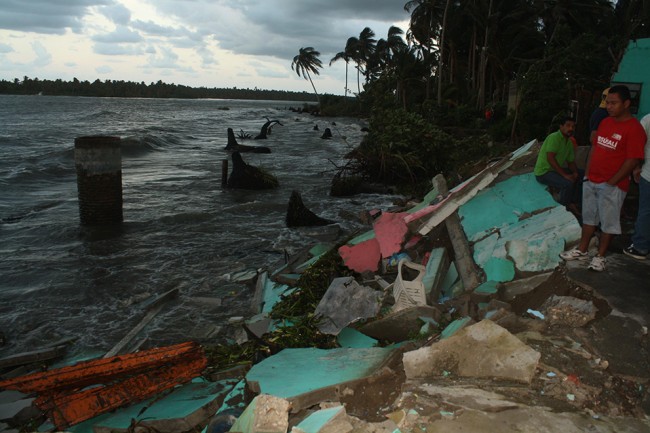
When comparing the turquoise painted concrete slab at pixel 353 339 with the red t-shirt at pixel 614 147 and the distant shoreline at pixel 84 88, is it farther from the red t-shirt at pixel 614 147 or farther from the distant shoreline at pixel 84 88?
the distant shoreline at pixel 84 88

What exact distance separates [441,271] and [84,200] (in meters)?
8.81

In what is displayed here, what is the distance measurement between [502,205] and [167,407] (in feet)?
14.5

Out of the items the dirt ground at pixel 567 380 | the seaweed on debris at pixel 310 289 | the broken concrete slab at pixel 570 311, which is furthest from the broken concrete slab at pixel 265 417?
the broken concrete slab at pixel 570 311

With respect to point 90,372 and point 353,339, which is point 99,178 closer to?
point 90,372

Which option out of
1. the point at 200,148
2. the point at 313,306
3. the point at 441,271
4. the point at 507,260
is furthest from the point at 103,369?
the point at 200,148

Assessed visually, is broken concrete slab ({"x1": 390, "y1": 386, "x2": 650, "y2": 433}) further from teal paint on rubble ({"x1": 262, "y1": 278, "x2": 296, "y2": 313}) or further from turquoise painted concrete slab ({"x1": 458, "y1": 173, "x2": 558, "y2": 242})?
teal paint on rubble ({"x1": 262, "y1": 278, "x2": 296, "y2": 313})

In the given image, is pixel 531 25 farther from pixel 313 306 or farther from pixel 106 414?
pixel 106 414

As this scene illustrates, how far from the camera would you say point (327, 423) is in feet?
8.29

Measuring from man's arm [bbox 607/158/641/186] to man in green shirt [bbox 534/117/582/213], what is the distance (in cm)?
150

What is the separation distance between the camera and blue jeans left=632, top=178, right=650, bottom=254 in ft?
14.7

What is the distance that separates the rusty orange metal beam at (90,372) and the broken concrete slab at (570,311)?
3187mm

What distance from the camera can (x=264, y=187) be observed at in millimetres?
15719

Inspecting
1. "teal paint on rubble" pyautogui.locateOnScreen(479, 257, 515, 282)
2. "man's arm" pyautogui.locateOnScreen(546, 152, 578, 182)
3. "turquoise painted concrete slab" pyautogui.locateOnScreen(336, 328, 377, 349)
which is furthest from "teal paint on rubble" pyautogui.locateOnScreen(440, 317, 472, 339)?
"man's arm" pyautogui.locateOnScreen(546, 152, 578, 182)

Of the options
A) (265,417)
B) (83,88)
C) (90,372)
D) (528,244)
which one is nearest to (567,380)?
(265,417)
